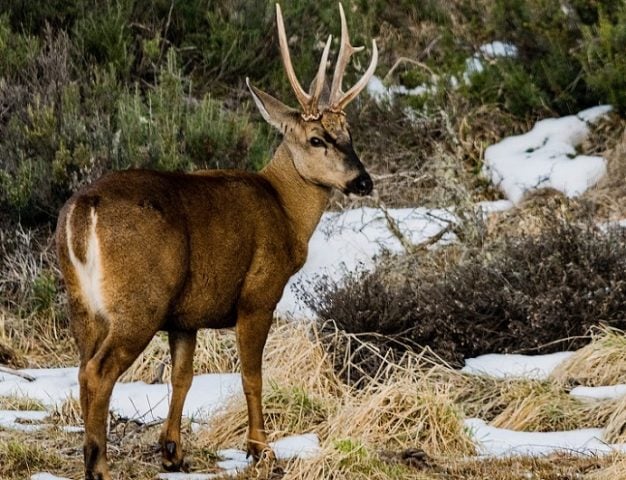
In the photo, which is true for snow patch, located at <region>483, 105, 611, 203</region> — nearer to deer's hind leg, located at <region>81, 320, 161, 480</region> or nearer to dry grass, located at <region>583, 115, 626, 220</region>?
dry grass, located at <region>583, 115, 626, 220</region>

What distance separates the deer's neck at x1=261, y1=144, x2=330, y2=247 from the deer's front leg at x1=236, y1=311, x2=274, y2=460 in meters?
0.63

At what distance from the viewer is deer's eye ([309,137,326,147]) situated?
23.6 feet

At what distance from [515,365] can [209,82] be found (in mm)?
6345

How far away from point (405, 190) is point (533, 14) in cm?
247

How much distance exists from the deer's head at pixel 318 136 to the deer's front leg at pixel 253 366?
94cm

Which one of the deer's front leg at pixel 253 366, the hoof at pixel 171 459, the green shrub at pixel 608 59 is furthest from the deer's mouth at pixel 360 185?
the green shrub at pixel 608 59

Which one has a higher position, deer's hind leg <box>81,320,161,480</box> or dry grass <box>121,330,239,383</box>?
deer's hind leg <box>81,320,161,480</box>

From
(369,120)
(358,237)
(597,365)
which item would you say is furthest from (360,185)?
(369,120)

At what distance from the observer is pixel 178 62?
1348 cm

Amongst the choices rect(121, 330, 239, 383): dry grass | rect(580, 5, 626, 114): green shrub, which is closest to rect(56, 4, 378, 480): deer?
rect(121, 330, 239, 383): dry grass

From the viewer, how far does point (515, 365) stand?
27.7 feet

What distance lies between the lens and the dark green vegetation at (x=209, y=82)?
10945 millimetres

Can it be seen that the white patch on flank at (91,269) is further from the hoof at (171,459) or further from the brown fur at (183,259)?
the hoof at (171,459)

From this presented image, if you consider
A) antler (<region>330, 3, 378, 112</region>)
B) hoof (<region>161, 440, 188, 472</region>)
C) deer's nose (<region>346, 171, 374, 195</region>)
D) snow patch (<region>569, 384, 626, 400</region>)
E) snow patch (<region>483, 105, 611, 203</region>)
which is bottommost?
snow patch (<region>483, 105, 611, 203</region>)
